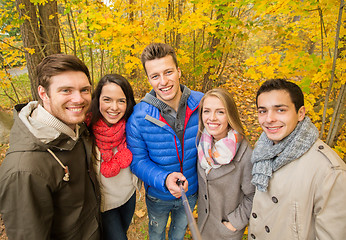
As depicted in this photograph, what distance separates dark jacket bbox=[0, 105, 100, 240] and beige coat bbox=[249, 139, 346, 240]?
5.23ft

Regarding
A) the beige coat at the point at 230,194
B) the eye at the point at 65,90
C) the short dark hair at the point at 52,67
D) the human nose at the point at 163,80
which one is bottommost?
the beige coat at the point at 230,194

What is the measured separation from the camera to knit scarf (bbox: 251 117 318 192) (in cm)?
128

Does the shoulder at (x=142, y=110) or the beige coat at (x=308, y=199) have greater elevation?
the shoulder at (x=142, y=110)

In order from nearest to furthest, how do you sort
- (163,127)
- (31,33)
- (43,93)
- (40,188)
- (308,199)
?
(40,188)
(308,199)
(43,93)
(163,127)
(31,33)

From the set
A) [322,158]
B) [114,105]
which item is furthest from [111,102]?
[322,158]

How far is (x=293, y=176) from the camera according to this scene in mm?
1281

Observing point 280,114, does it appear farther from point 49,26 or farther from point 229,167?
point 49,26

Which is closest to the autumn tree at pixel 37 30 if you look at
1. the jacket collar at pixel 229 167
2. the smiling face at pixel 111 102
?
the smiling face at pixel 111 102

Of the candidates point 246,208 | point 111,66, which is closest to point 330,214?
point 246,208

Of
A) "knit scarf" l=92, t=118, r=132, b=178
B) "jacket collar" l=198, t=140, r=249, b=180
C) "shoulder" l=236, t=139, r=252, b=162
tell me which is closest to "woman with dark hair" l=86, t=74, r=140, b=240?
"knit scarf" l=92, t=118, r=132, b=178

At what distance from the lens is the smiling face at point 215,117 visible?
5.42 feet

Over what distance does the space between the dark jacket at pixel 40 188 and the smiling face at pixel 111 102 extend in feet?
1.58

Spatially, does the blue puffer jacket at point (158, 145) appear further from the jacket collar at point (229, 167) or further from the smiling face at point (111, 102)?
the jacket collar at point (229, 167)

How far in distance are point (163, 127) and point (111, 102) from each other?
63cm
